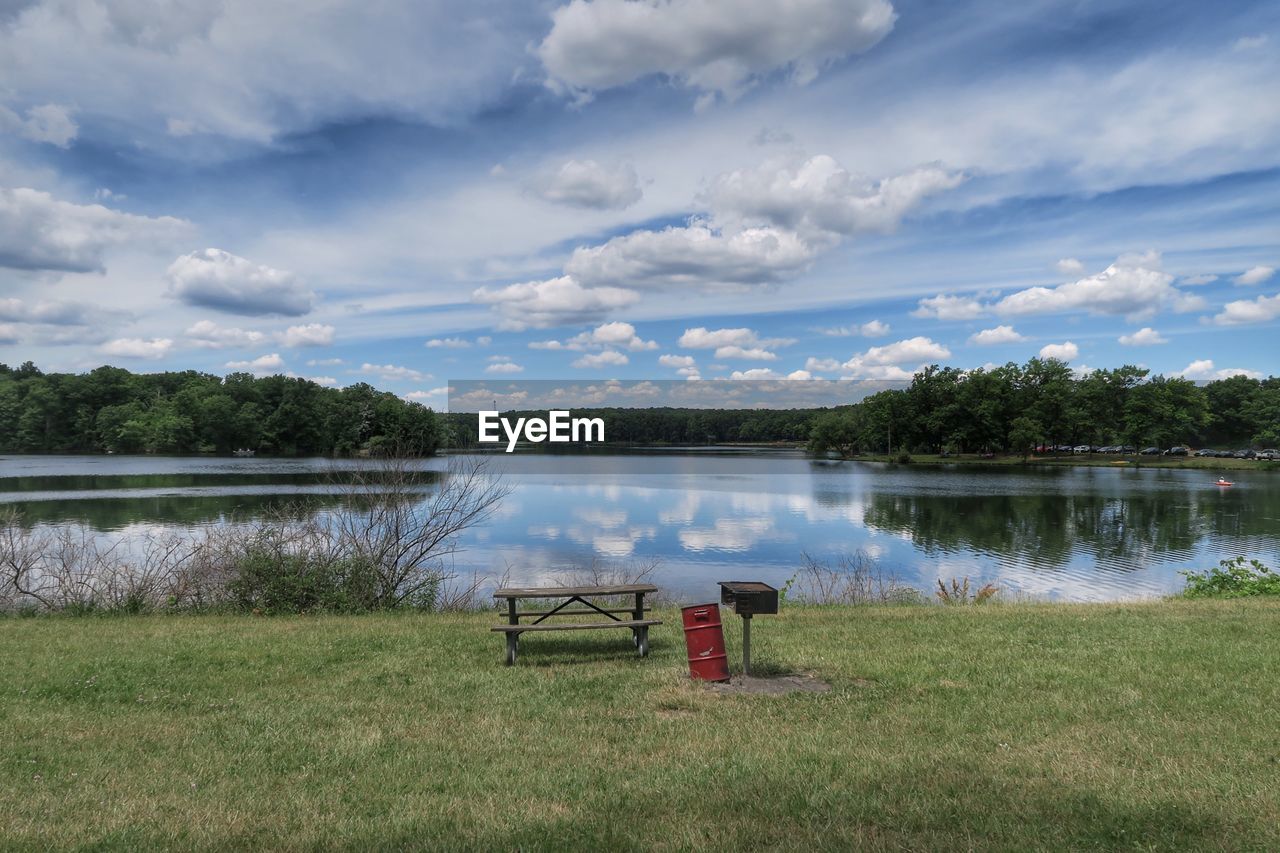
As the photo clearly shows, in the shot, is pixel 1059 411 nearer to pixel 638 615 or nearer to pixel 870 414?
pixel 870 414

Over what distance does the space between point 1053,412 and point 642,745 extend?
99.6m

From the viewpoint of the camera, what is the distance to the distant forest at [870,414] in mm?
89500

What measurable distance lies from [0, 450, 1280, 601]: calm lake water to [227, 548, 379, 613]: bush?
18.9 ft

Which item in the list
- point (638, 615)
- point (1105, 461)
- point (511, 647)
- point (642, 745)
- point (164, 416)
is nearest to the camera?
point (642, 745)

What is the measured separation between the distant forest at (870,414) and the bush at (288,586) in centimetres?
7072

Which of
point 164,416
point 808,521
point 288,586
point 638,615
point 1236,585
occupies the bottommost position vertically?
point 808,521

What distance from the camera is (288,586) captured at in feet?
44.9

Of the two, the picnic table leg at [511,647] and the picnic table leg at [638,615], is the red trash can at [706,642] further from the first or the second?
the picnic table leg at [511,647]

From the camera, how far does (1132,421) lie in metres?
86.0

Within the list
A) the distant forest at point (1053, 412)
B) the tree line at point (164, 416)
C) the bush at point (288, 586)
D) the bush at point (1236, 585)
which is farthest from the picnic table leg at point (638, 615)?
the tree line at point (164, 416)

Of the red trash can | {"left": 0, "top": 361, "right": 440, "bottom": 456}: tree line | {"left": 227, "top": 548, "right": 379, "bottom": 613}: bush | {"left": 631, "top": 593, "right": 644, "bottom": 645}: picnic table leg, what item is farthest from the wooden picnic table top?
{"left": 0, "top": 361, "right": 440, "bottom": 456}: tree line

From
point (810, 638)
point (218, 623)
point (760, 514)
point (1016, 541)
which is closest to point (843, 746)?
point (810, 638)

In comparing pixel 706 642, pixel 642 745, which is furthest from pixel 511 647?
pixel 642 745

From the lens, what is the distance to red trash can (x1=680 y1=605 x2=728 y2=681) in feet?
24.8
